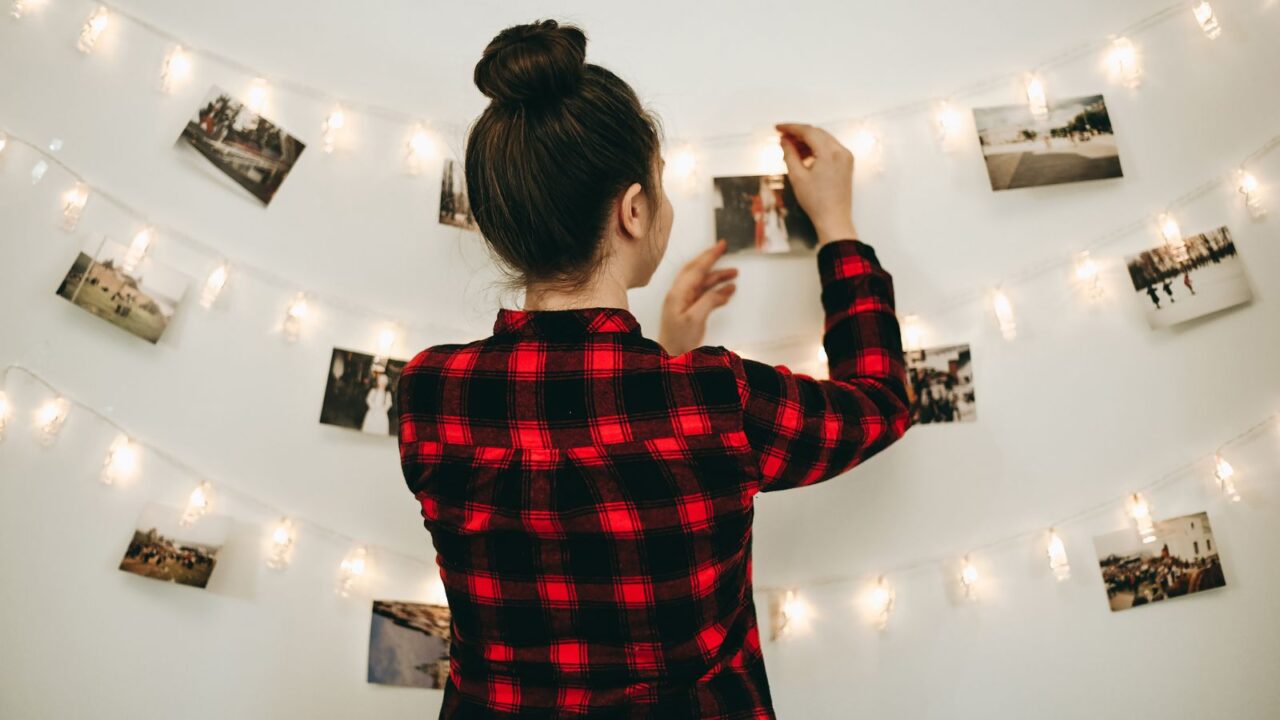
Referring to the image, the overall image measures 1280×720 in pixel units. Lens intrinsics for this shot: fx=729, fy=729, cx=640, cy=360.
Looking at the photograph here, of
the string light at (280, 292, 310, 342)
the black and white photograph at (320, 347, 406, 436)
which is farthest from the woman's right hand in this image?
the string light at (280, 292, 310, 342)

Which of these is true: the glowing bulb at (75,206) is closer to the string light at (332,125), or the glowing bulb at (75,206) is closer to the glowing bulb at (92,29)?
the glowing bulb at (92,29)

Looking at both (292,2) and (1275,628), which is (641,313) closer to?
(292,2)

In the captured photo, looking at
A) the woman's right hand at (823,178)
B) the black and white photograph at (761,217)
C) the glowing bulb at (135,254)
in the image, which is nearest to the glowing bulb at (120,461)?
the glowing bulb at (135,254)

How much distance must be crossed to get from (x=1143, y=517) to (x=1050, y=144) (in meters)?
0.58

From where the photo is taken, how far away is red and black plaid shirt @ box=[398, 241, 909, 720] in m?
0.75

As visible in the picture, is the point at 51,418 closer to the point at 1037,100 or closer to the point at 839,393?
the point at 839,393

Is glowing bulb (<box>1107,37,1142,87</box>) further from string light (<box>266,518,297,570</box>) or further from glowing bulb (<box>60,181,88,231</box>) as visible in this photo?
glowing bulb (<box>60,181,88,231</box>)

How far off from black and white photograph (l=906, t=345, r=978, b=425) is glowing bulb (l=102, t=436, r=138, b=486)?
123 centimetres

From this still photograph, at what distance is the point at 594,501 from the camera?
0.75m

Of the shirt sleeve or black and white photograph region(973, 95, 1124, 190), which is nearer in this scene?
the shirt sleeve

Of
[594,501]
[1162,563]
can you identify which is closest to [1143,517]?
[1162,563]

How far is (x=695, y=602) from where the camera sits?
77 centimetres

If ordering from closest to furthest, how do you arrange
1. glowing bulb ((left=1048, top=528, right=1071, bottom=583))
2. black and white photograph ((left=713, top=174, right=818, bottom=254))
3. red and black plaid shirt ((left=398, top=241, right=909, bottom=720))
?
red and black plaid shirt ((left=398, top=241, right=909, bottom=720)) < glowing bulb ((left=1048, top=528, right=1071, bottom=583)) < black and white photograph ((left=713, top=174, right=818, bottom=254))

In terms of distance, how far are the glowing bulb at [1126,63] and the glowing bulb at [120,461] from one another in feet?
5.45
